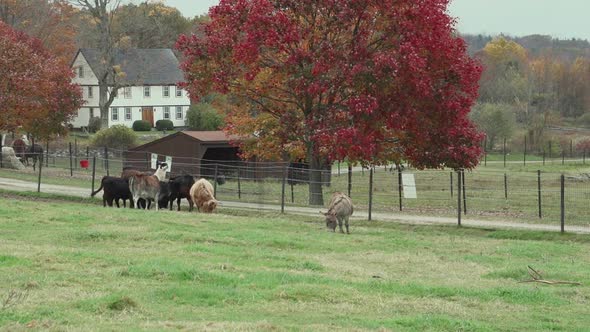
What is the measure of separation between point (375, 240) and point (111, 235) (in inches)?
232

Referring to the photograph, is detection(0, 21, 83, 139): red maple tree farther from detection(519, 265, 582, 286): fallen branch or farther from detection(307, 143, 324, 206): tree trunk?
detection(519, 265, 582, 286): fallen branch

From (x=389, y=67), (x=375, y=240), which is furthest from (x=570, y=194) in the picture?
(x=375, y=240)

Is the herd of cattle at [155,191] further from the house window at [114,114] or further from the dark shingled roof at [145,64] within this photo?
the house window at [114,114]

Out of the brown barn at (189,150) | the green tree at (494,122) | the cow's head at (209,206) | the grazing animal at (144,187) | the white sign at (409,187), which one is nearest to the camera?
the cow's head at (209,206)

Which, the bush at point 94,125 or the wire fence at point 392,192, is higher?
the bush at point 94,125

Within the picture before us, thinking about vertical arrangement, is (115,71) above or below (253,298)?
above

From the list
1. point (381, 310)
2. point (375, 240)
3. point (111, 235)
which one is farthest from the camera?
point (375, 240)

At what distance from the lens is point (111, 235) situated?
1944 cm

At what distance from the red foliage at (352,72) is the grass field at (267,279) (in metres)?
8.45

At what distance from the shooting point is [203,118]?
77.4 m

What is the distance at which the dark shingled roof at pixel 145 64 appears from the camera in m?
85.0

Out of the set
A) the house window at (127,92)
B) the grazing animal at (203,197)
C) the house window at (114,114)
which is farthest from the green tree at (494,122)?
the grazing animal at (203,197)

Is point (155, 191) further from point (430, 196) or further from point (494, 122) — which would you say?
point (494, 122)

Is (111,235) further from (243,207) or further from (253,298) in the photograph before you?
(243,207)
